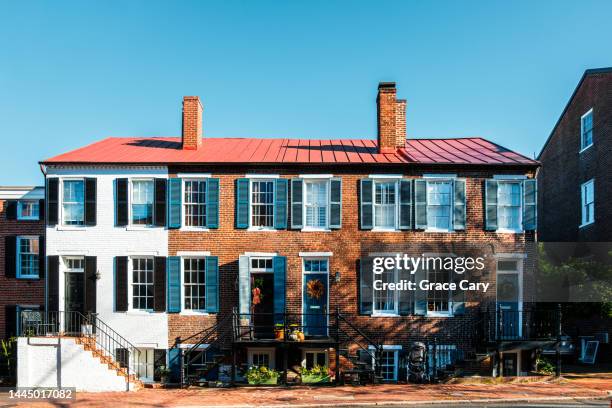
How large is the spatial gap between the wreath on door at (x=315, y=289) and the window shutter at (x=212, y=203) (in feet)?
12.2

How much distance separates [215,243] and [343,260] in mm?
4337

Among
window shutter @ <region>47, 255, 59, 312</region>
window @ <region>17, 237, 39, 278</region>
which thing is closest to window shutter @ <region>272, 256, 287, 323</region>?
window shutter @ <region>47, 255, 59, 312</region>

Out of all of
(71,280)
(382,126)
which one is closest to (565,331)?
(382,126)

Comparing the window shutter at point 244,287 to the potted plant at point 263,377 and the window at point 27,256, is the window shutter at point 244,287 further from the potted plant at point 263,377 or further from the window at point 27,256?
the window at point 27,256

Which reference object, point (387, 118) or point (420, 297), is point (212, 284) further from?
point (387, 118)

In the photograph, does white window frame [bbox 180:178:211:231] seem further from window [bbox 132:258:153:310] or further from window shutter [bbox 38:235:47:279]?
window shutter [bbox 38:235:47:279]

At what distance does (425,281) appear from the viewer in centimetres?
2050

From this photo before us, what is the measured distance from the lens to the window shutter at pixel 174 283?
20156mm

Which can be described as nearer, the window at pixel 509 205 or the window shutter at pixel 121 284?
the window shutter at pixel 121 284

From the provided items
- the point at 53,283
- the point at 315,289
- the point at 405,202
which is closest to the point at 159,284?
the point at 53,283

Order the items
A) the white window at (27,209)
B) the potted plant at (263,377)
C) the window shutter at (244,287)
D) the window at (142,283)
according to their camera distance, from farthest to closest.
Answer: the white window at (27,209) < the window at (142,283) < the window shutter at (244,287) < the potted plant at (263,377)

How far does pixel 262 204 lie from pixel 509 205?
8.39 meters

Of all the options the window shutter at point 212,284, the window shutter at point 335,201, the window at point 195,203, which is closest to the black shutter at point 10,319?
the window at point 195,203

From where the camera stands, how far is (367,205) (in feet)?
67.4
